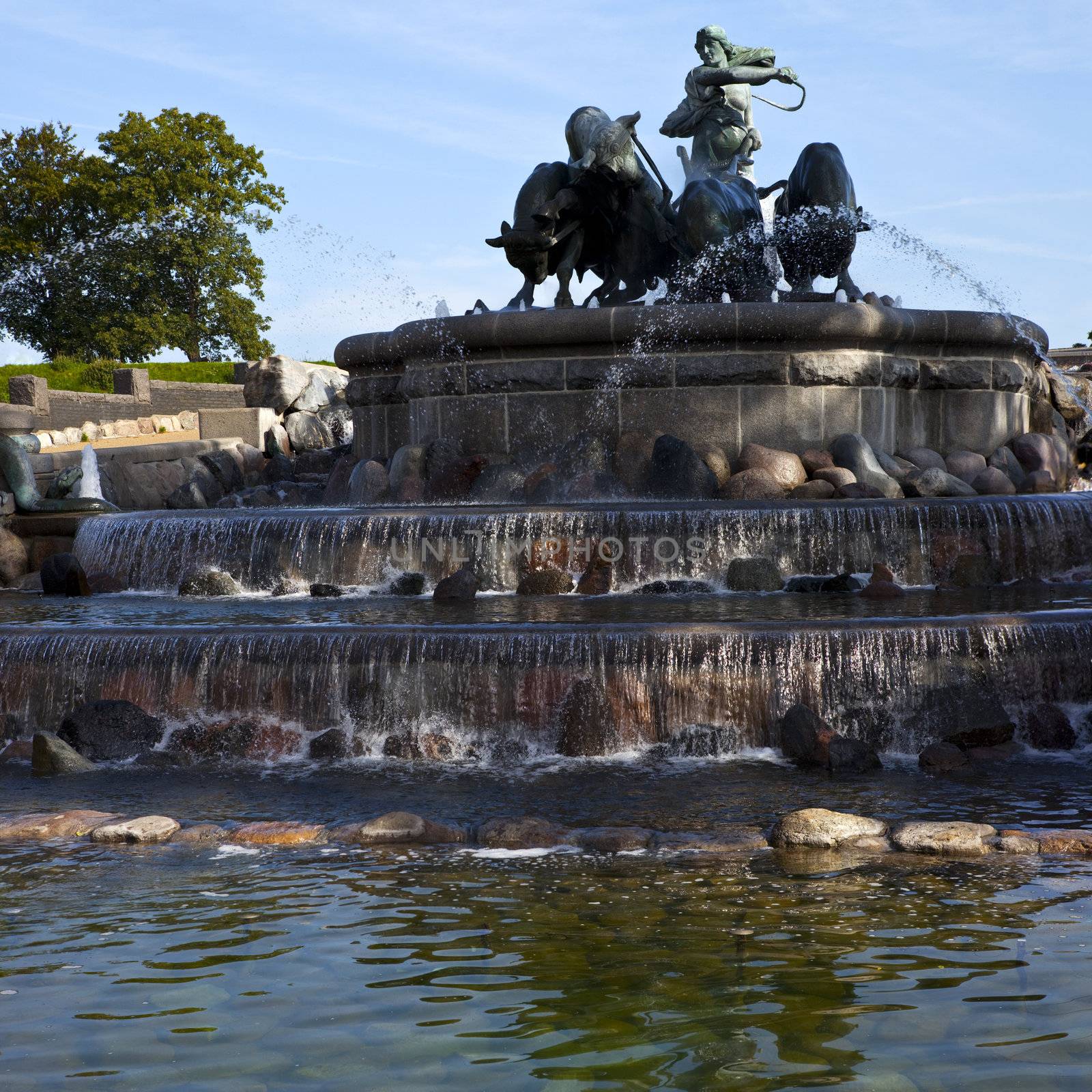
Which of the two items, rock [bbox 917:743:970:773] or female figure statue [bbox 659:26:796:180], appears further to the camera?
female figure statue [bbox 659:26:796:180]

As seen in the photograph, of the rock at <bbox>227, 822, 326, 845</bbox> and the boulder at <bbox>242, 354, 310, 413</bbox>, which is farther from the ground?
the boulder at <bbox>242, 354, 310, 413</bbox>

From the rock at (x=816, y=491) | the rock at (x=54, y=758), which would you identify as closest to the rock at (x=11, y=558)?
the rock at (x=54, y=758)

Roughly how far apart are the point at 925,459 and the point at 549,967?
42.0ft

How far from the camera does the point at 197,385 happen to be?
36.7 metres

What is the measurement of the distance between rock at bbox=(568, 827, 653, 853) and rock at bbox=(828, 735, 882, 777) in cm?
174

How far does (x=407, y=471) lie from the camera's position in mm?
15711

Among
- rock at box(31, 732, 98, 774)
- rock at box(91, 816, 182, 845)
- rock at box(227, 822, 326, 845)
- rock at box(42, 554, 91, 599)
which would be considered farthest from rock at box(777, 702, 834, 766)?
rock at box(42, 554, 91, 599)

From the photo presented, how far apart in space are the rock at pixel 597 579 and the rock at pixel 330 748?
3777 millimetres

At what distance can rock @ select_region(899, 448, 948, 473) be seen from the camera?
1598cm

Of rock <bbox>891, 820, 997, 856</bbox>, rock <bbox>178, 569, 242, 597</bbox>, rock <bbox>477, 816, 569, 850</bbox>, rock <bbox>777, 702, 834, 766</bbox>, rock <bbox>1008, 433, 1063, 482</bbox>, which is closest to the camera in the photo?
rock <bbox>891, 820, 997, 856</bbox>

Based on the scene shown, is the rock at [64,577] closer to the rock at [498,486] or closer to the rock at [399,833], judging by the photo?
the rock at [498,486]

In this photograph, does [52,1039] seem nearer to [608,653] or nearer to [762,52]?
[608,653]

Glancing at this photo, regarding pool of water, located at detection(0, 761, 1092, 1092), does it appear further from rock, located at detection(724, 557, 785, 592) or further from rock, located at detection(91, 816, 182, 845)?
rock, located at detection(724, 557, 785, 592)

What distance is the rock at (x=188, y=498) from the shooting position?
19.2 meters
